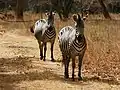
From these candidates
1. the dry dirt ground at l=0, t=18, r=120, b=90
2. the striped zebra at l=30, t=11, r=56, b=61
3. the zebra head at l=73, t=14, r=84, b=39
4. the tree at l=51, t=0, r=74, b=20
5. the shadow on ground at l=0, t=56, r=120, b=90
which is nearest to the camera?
the dry dirt ground at l=0, t=18, r=120, b=90

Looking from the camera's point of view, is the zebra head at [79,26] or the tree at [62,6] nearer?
the zebra head at [79,26]

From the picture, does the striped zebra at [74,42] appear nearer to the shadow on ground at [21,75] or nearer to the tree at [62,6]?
the shadow on ground at [21,75]

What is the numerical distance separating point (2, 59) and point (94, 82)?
497 centimetres

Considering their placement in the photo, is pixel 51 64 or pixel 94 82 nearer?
pixel 94 82

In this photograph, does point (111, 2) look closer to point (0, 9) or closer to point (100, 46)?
point (0, 9)

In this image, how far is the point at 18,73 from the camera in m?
11.5

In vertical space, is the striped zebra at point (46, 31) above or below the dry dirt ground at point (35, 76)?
above

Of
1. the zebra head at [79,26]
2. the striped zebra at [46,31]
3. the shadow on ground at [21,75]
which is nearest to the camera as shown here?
the zebra head at [79,26]

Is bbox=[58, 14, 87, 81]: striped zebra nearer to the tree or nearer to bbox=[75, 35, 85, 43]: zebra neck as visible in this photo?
bbox=[75, 35, 85, 43]: zebra neck

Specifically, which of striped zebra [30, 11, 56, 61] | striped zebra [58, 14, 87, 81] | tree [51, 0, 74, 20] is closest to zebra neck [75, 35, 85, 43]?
striped zebra [58, 14, 87, 81]

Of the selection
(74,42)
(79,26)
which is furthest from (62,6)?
(79,26)

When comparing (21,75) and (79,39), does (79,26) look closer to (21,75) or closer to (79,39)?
(79,39)

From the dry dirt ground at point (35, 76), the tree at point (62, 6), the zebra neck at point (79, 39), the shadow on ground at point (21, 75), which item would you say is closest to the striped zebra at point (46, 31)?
the dry dirt ground at point (35, 76)

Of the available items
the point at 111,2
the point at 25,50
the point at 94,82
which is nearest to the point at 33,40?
the point at 25,50
